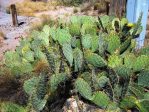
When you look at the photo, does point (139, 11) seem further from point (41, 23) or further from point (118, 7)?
point (41, 23)

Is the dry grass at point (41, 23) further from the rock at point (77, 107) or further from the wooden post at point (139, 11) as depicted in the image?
the rock at point (77, 107)

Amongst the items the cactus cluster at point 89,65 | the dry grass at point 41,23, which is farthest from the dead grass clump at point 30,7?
the cactus cluster at point 89,65

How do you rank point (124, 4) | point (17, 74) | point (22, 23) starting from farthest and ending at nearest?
1. point (22, 23)
2. point (124, 4)
3. point (17, 74)

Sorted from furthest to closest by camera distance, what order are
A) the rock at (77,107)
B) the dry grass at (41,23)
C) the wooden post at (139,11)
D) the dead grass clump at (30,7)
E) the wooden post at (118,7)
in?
the dead grass clump at (30,7)
the dry grass at (41,23)
the wooden post at (118,7)
the wooden post at (139,11)
the rock at (77,107)

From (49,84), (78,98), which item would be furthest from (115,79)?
(49,84)

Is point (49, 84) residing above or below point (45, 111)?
above

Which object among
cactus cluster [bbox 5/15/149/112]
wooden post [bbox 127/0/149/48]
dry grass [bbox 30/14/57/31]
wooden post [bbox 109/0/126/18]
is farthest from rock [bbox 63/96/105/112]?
dry grass [bbox 30/14/57/31]

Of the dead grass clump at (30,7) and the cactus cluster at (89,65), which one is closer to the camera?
the cactus cluster at (89,65)

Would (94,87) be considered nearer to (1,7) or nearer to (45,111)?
(45,111)
